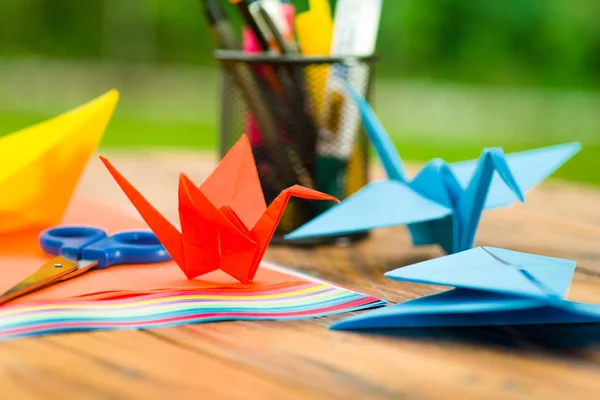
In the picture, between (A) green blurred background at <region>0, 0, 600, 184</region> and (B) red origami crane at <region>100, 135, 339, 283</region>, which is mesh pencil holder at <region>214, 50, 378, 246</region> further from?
(A) green blurred background at <region>0, 0, 600, 184</region>

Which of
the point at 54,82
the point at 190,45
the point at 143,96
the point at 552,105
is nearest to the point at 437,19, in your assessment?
the point at 552,105

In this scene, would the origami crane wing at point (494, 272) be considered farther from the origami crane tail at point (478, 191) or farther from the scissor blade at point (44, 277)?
the scissor blade at point (44, 277)

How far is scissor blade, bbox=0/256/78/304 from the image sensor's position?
43 centimetres

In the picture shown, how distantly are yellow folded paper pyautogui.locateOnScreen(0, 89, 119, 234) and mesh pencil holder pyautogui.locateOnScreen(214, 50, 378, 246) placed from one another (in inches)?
4.1

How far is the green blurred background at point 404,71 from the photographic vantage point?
204cm

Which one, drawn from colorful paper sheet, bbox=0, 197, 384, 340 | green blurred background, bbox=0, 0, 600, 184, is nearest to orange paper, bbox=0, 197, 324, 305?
colorful paper sheet, bbox=0, 197, 384, 340

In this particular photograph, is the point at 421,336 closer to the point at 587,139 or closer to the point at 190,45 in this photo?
the point at 587,139

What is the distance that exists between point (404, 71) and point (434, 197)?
1.75m

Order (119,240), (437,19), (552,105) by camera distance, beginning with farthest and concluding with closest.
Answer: (552,105)
(437,19)
(119,240)

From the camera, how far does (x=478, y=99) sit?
7.43 ft

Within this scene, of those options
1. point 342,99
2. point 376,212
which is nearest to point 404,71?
point 342,99

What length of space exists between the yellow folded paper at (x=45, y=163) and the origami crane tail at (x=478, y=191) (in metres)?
0.27

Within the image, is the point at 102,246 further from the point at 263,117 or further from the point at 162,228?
the point at 263,117

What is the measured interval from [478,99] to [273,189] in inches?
68.5
